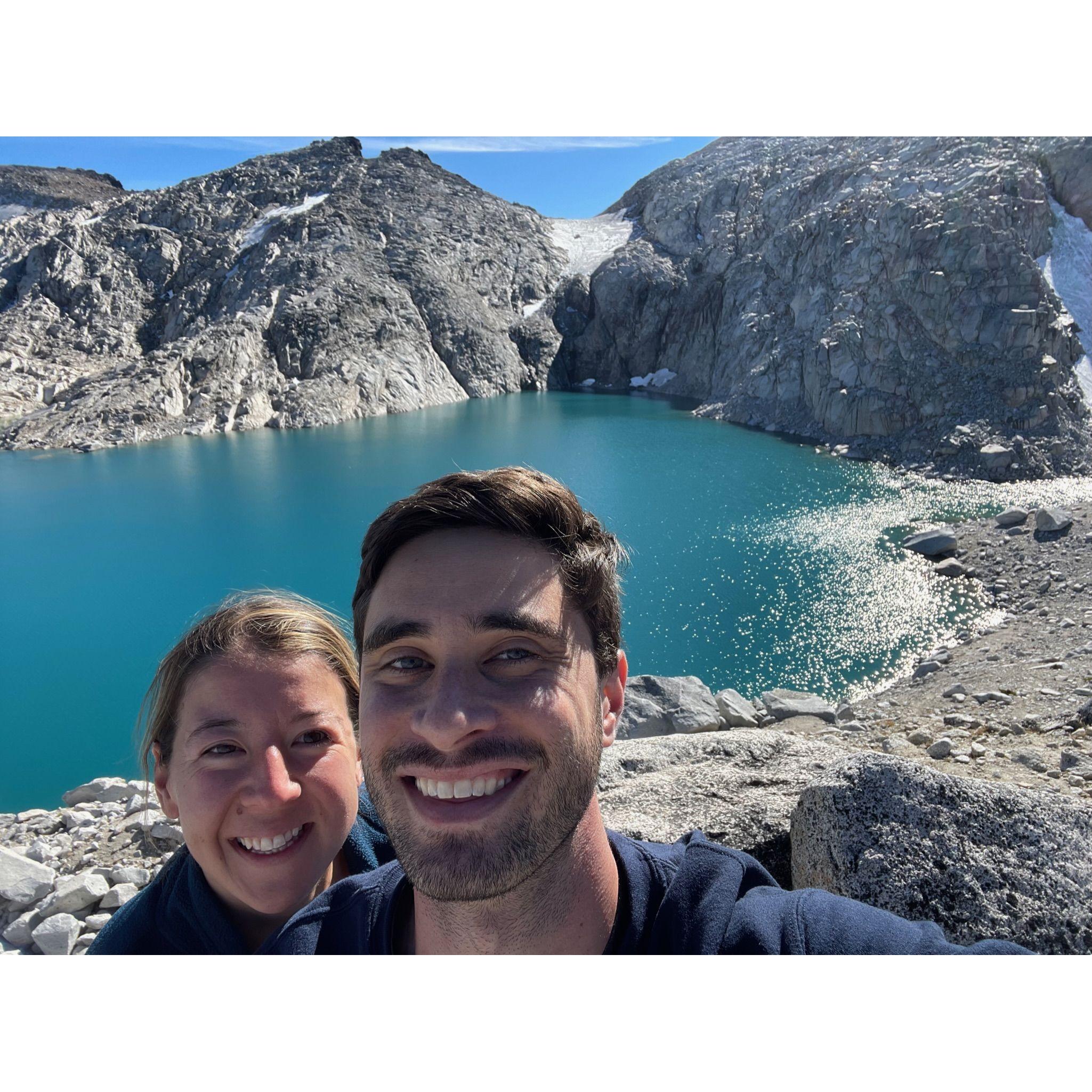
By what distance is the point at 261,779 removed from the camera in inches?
69.8

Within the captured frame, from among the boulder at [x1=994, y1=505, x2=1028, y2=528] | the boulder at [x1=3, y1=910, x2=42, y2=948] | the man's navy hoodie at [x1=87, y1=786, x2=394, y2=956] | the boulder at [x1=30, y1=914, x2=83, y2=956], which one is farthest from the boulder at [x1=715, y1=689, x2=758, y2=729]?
the boulder at [x1=994, y1=505, x2=1028, y2=528]

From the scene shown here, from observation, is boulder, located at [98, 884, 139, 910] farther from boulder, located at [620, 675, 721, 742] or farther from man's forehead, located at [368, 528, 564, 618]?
boulder, located at [620, 675, 721, 742]

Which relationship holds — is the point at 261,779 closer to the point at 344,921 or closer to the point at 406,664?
the point at 344,921

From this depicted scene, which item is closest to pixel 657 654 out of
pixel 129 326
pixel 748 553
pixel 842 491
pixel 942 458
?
pixel 748 553

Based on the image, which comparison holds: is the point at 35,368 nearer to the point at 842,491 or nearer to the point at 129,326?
the point at 129,326

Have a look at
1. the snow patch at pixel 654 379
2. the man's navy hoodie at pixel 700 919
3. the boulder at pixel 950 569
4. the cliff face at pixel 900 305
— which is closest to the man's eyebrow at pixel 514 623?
the man's navy hoodie at pixel 700 919

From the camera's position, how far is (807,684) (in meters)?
9.95

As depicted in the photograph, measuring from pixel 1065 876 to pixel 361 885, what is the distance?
1.69m

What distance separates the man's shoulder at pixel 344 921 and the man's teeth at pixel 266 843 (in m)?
0.33

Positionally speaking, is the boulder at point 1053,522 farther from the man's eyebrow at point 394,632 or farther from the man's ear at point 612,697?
the man's eyebrow at point 394,632

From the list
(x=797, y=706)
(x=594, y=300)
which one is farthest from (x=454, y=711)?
(x=594, y=300)

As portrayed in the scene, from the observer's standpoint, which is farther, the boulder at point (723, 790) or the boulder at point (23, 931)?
the boulder at point (23, 931)

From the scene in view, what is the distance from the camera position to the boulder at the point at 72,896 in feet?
12.2

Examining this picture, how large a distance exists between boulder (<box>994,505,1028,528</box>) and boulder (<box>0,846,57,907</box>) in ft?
55.1
